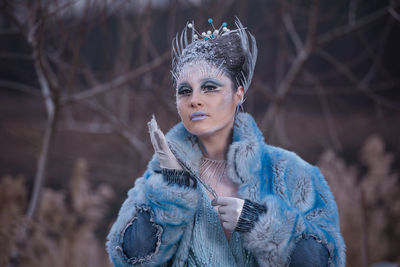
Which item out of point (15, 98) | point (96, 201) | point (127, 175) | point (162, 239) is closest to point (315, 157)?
point (127, 175)

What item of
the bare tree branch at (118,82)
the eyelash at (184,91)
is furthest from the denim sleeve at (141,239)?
the bare tree branch at (118,82)

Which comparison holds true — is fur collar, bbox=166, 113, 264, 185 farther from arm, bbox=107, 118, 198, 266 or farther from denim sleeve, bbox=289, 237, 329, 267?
denim sleeve, bbox=289, 237, 329, 267

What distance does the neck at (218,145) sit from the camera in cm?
124

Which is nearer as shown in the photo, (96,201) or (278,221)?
(278,221)

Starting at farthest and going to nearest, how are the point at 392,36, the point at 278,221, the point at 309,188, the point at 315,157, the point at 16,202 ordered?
the point at 315,157
the point at 392,36
the point at 16,202
the point at 309,188
the point at 278,221

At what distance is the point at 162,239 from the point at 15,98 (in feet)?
8.99

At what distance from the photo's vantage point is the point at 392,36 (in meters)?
3.10

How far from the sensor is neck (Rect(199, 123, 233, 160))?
1.24 meters

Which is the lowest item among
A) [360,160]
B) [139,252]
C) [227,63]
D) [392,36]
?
[139,252]

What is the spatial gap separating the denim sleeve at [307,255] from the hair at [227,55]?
0.54 meters

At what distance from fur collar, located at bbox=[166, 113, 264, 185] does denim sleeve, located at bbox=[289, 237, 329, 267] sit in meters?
0.25

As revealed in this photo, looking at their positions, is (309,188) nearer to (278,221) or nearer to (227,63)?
(278,221)

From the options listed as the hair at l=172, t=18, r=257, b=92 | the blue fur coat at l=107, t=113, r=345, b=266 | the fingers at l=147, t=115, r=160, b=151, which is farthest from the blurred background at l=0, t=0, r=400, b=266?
the fingers at l=147, t=115, r=160, b=151

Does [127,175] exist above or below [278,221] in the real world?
above
